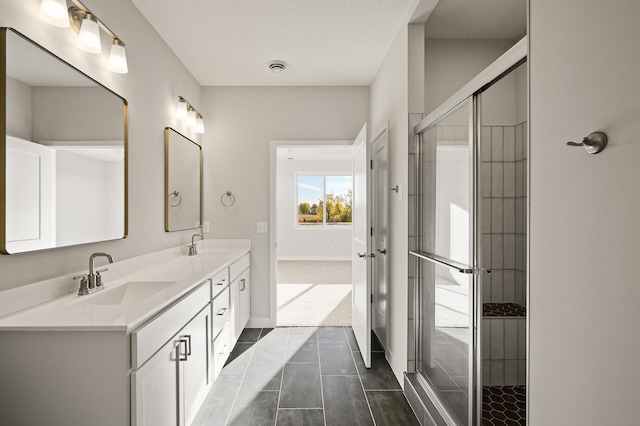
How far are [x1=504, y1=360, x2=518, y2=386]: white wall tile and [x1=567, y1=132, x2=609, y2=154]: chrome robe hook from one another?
6.39 feet

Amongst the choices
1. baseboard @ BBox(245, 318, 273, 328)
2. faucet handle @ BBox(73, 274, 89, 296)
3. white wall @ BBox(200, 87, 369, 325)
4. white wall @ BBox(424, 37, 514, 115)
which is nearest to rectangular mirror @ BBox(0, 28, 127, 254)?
faucet handle @ BBox(73, 274, 89, 296)

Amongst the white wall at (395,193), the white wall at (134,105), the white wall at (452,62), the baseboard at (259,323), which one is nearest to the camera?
the white wall at (134,105)

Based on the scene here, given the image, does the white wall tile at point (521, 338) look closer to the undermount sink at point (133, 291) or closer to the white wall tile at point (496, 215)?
the white wall tile at point (496, 215)

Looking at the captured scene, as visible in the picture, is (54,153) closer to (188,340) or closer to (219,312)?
(188,340)

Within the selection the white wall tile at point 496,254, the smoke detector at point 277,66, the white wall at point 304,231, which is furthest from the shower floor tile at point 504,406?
the white wall at point 304,231

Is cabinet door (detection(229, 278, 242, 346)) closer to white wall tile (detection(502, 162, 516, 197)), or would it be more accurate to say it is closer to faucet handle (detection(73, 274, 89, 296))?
faucet handle (detection(73, 274, 89, 296))

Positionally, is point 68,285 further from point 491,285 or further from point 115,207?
point 491,285

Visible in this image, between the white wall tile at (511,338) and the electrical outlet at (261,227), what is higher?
the electrical outlet at (261,227)

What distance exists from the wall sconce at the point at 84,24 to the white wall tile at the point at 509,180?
8.81 feet

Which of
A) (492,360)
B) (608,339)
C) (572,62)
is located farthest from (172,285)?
(492,360)

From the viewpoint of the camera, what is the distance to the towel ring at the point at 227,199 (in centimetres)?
358

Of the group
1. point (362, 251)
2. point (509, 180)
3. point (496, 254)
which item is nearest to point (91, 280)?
point (362, 251)

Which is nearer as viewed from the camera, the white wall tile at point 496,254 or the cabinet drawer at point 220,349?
the cabinet drawer at point 220,349

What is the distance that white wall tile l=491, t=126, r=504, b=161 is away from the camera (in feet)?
8.16
